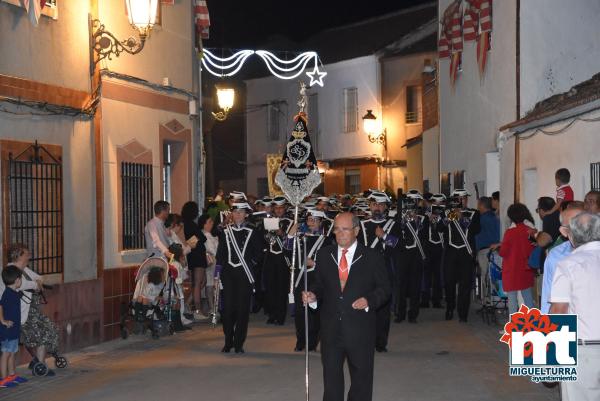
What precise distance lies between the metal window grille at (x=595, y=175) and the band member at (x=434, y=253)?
433 cm

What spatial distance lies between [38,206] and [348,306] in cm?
672

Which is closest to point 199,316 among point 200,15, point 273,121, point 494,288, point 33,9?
point 494,288

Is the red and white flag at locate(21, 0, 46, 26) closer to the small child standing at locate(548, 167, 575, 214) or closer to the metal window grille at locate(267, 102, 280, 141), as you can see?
the small child standing at locate(548, 167, 575, 214)

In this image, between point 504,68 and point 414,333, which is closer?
point 414,333

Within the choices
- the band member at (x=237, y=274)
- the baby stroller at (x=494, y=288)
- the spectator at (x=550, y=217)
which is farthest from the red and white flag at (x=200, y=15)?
the spectator at (x=550, y=217)

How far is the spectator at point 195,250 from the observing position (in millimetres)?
19312

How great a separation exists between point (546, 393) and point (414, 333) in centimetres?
539

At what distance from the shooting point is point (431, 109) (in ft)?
110

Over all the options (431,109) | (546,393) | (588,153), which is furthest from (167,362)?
(431,109)

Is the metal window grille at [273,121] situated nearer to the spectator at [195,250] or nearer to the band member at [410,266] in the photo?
the spectator at [195,250]

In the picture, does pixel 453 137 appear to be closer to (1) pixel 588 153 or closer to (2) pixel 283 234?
(2) pixel 283 234

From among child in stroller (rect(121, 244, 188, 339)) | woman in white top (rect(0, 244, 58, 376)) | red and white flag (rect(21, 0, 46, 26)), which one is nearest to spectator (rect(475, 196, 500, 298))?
child in stroller (rect(121, 244, 188, 339))

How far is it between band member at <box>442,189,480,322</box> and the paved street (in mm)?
1116

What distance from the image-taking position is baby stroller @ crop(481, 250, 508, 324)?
17469mm
